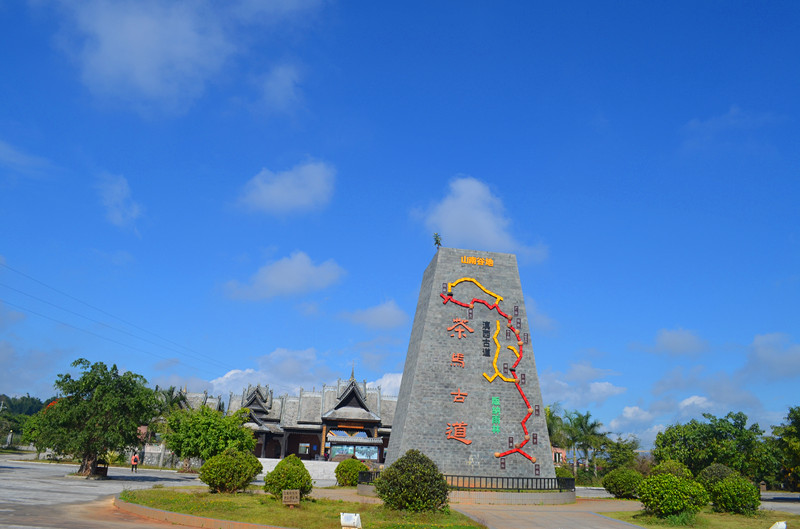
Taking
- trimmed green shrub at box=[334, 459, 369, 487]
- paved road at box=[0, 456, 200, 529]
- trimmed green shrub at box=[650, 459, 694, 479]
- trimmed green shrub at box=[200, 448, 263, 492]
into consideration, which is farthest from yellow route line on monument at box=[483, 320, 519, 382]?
paved road at box=[0, 456, 200, 529]

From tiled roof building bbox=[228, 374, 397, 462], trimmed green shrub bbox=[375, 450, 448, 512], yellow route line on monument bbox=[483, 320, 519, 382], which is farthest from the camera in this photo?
tiled roof building bbox=[228, 374, 397, 462]

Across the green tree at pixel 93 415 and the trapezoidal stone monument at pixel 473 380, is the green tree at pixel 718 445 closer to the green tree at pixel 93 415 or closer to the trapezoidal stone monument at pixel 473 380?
the trapezoidal stone monument at pixel 473 380

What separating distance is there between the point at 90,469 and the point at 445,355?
22.8 m

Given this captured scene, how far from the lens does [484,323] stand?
3062cm

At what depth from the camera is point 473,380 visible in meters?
29.4

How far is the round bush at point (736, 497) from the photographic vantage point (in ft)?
72.2

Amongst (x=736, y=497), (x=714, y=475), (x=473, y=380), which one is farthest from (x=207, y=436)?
(x=736, y=497)

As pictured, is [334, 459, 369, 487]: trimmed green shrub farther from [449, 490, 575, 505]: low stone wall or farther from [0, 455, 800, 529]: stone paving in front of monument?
[449, 490, 575, 505]: low stone wall

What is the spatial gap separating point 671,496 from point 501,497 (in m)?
7.32

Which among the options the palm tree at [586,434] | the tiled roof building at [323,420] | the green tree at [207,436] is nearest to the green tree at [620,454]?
the palm tree at [586,434]

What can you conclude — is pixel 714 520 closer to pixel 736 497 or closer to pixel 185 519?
pixel 736 497

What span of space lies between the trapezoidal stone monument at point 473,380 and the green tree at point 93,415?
52.2 feet

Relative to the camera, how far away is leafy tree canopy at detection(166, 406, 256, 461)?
34.3 m

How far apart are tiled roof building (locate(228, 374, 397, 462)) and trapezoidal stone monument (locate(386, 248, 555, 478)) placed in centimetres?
2058
